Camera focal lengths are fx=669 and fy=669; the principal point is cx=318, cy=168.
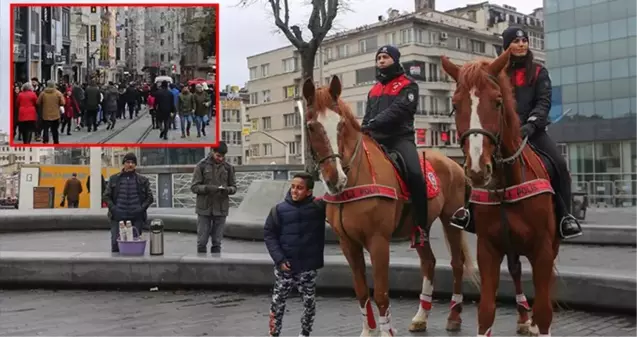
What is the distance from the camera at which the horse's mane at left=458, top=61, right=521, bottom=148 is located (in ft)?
15.8

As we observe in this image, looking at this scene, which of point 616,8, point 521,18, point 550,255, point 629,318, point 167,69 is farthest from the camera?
point 521,18

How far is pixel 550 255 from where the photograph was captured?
5.36 meters

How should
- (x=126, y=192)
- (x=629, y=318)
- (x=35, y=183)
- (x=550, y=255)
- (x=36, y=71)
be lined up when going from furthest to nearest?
1. (x=35, y=183)
2. (x=36, y=71)
3. (x=126, y=192)
4. (x=629, y=318)
5. (x=550, y=255)

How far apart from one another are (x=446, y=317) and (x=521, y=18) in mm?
84857

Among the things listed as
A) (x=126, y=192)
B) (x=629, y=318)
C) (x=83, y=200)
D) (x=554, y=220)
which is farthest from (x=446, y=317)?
(x=83, y=200)

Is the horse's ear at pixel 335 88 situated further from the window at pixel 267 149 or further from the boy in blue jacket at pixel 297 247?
the window at pixel 267 149

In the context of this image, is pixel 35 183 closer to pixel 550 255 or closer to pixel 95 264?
pixel 95 264

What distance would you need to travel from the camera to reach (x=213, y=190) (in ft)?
38.1

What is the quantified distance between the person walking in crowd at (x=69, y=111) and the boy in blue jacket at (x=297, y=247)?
14.6m

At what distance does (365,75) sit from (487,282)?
68178 millimetres

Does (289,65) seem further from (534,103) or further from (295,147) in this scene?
(534,103)

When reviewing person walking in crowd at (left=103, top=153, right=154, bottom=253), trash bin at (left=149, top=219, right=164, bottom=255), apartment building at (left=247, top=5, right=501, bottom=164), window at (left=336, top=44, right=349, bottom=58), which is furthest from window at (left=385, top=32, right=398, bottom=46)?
trash bin at (left=149, top=219, right=164, bottom=255)

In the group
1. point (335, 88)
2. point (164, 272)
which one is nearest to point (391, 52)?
point (335, 88)

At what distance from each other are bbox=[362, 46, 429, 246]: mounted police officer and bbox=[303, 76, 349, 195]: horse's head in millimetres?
954
